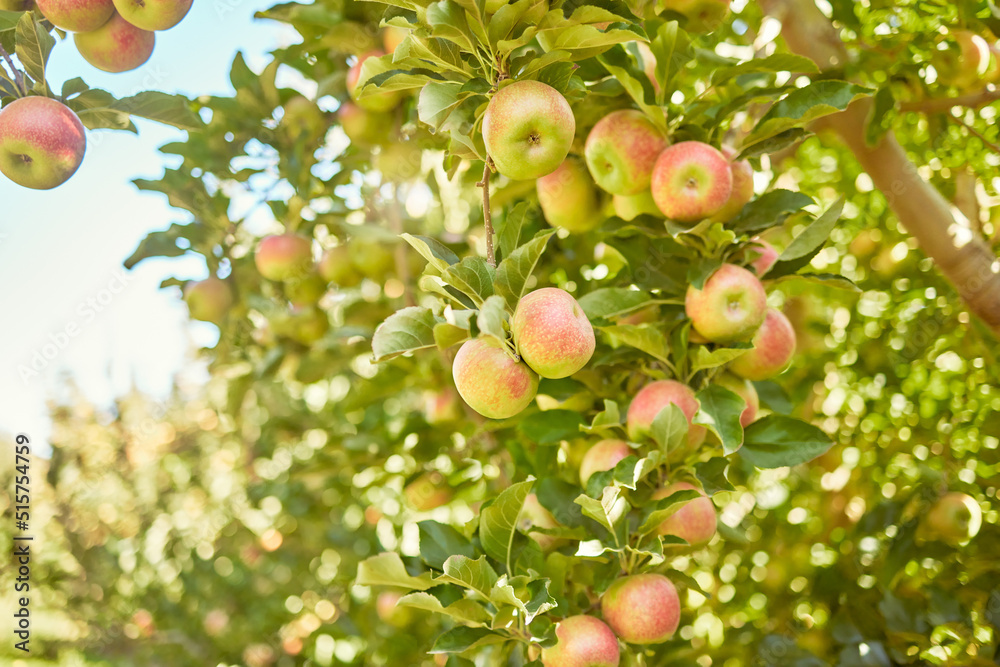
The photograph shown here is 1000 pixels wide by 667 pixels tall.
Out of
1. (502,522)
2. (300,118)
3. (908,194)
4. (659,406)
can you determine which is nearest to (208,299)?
(300,118)

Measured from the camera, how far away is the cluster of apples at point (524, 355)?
0.96 m

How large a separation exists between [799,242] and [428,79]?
75cm

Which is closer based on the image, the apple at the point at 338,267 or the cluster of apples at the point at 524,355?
the cluster of apples at the point at 524,355

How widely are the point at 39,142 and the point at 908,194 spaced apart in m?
1.90

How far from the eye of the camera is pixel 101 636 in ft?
12.0

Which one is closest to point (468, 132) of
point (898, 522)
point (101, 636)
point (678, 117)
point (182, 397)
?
point (678, 117)

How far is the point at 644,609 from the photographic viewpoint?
1.13 metres

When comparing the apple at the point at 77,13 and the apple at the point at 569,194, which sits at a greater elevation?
the apple at the point at 77,13

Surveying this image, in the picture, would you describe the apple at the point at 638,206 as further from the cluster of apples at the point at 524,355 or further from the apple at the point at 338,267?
the apple at the point at 338,267

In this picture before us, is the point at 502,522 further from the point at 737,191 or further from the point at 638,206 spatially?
the point at 737,191

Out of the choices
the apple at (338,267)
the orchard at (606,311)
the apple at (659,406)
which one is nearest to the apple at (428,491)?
the orchard at (606,311)

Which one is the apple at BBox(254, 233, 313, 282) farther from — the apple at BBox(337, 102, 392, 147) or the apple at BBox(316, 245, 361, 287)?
the apple at BBox(337, 102, 392, 147)

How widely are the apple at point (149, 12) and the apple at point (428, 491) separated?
155 cm

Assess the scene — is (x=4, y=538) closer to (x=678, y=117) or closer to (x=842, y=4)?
(x=678, y=117)
